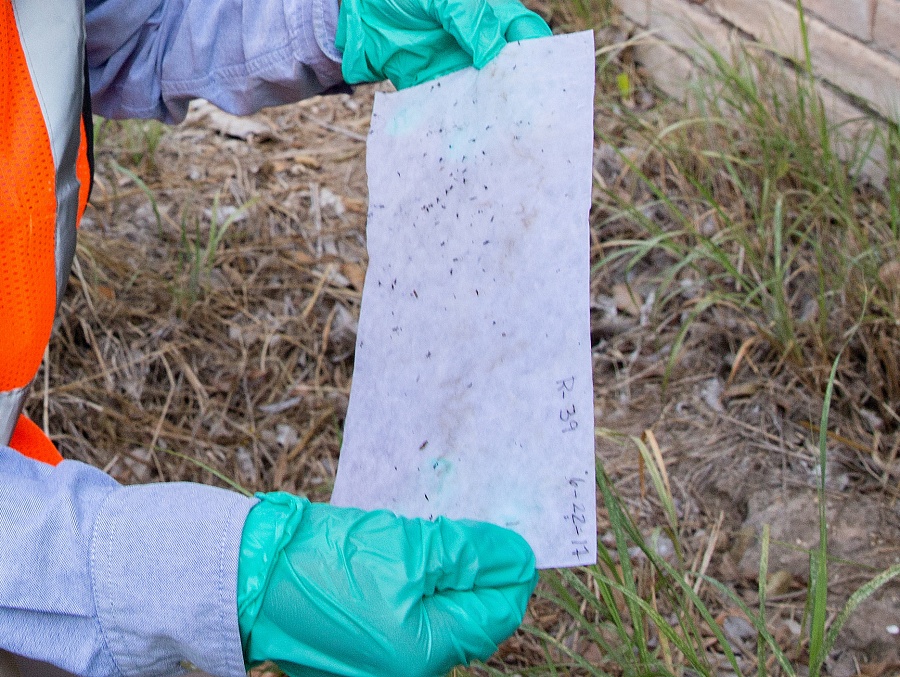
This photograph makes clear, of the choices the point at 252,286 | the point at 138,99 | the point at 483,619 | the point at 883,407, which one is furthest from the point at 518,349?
the point at 252,286

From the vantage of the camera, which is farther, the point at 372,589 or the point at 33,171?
the point at 33,171

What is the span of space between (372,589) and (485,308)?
316mm

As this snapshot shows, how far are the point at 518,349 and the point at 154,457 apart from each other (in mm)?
1055

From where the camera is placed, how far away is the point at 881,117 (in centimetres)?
193

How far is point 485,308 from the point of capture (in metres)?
1.00

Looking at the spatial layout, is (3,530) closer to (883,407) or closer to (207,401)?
(207,401)

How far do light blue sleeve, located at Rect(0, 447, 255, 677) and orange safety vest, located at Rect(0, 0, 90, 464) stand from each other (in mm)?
202

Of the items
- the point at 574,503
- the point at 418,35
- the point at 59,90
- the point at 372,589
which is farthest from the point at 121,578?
the point at 418,35

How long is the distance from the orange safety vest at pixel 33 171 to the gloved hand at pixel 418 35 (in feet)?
1.06

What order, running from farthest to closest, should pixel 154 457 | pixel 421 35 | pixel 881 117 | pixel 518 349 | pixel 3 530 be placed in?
pixel 881 117 → pixel 154 457 → pixel 421 35 → pixel 518 349 → pixel 3 530

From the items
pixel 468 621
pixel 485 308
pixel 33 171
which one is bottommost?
pixel 468 621

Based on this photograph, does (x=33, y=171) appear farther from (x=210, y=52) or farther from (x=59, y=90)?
(x=210, y=52)

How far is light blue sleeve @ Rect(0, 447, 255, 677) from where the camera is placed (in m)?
0.83

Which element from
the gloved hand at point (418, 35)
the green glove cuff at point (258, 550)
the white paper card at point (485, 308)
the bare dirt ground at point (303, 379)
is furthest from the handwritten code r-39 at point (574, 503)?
the bare dirt ground at point (303, 379)
